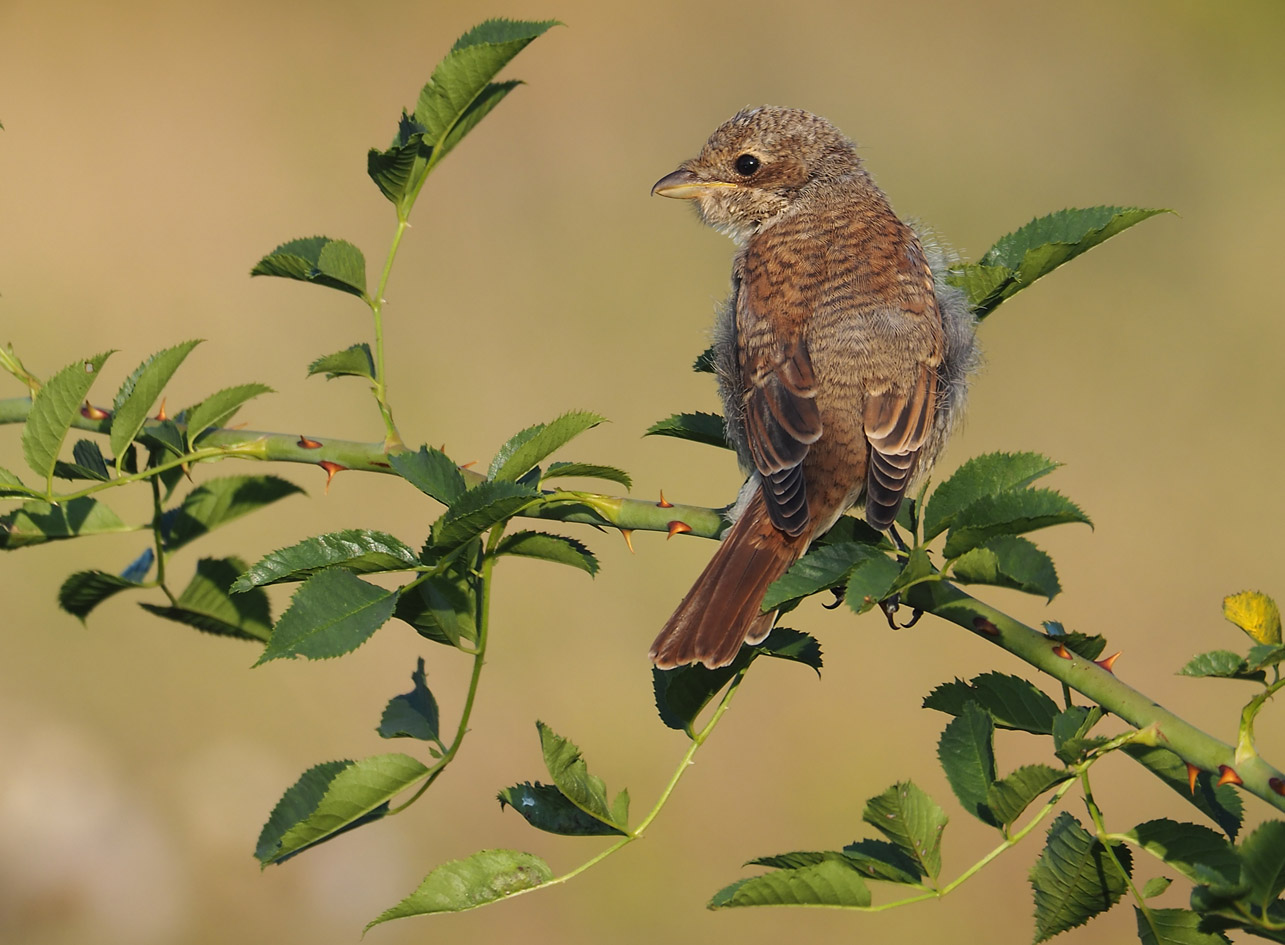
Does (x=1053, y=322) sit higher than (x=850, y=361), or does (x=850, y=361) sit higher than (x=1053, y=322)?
(x=1053, y=322)

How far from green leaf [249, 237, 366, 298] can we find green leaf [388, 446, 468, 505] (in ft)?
1.28

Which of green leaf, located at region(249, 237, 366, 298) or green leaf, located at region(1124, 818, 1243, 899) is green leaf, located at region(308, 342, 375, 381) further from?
green leaf, located at region(1124, 818, 1243, 899)

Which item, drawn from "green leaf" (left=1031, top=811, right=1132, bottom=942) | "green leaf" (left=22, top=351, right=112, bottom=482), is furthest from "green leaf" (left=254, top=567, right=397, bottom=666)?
"green leaf" (left=1031, top=811, right=1132, bottom=942)

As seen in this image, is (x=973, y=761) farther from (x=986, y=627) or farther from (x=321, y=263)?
(x=321, y=263)

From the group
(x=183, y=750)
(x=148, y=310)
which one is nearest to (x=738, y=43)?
(x=148, y=310)

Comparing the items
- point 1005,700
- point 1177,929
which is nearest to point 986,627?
Result: point 1005,700

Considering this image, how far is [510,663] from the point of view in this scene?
6312 millimetres

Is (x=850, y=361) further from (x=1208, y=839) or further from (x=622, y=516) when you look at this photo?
(x=1208, y=839)

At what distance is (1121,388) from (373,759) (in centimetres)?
687

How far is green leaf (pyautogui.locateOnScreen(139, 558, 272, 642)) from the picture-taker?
2.26 m

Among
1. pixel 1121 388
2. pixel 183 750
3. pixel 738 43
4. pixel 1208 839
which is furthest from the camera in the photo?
pixel 738 43

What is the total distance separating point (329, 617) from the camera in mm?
1688

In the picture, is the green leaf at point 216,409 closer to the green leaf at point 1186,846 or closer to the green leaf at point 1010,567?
the green leaf at point 1010,567

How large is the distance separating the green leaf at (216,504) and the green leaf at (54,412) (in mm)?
376
